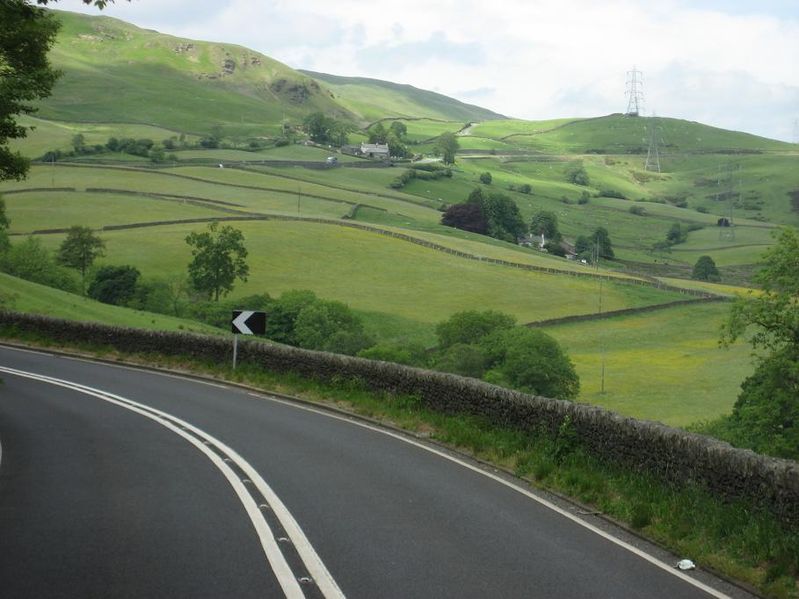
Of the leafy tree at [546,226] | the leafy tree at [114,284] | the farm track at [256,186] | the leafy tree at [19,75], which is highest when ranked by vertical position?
the leafy tree at [19,75]

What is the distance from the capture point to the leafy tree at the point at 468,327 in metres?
80.4

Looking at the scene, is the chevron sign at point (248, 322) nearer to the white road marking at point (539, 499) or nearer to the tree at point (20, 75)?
the white road marking at point (539, 499)

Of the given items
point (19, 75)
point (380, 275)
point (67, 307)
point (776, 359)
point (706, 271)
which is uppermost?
point (19, 75)

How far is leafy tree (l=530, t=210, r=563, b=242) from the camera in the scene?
570ft

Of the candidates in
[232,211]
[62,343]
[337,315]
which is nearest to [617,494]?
[62,343]

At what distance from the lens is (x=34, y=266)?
301 ft

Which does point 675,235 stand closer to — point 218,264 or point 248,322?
point 218,264

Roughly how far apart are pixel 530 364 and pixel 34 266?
156 feet

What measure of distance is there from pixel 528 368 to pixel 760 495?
6066 centimetres

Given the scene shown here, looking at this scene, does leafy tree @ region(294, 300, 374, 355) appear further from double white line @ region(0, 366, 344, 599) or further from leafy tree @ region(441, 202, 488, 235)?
leafy tree @ region(441, 202, 488, 235)

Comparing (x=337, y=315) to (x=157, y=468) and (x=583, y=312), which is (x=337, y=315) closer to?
(x=583, y=312)

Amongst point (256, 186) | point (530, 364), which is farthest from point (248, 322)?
point (256, 186)

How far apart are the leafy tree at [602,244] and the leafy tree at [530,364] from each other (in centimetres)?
7589

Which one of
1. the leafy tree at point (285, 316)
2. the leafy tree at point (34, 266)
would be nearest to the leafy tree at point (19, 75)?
the leafy tree at point (285, 316)
